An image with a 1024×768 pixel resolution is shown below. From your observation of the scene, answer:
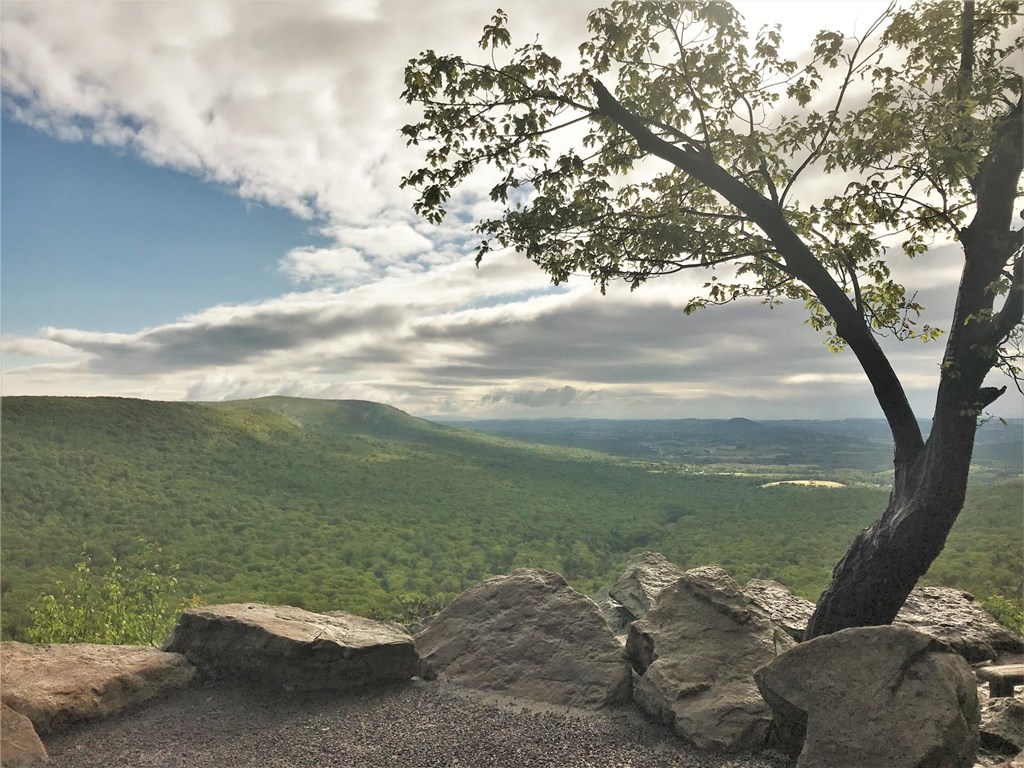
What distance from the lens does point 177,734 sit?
1088cm

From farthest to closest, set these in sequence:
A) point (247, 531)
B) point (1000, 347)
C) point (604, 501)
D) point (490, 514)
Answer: point (604, 501) < point (490, 514) < point (247, 531) < point (1000, 347)

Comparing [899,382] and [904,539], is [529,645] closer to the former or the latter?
[904,539]

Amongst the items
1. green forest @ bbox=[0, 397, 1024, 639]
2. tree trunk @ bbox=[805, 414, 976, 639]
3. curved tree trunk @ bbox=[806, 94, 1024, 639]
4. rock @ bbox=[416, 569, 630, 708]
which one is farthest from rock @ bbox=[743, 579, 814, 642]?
green forest @ bbox=[0, 397, 1024, 639]

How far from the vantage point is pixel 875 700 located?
27.9ft

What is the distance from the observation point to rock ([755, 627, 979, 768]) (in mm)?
8109

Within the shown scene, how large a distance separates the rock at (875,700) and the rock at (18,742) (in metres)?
11.5

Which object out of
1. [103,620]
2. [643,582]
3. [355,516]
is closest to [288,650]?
[643,582]

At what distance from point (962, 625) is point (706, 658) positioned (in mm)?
7597

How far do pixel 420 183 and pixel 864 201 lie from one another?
328 inches

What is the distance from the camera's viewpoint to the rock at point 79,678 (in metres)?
10.8

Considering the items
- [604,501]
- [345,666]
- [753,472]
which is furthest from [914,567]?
[753,472]

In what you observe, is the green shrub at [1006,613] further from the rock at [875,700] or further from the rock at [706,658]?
the rock at [875,700]

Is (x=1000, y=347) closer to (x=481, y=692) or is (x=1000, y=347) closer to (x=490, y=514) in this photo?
(x=481, y=692)

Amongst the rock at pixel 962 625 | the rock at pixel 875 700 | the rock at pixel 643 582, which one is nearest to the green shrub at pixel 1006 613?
the rock at pixel 962 625
